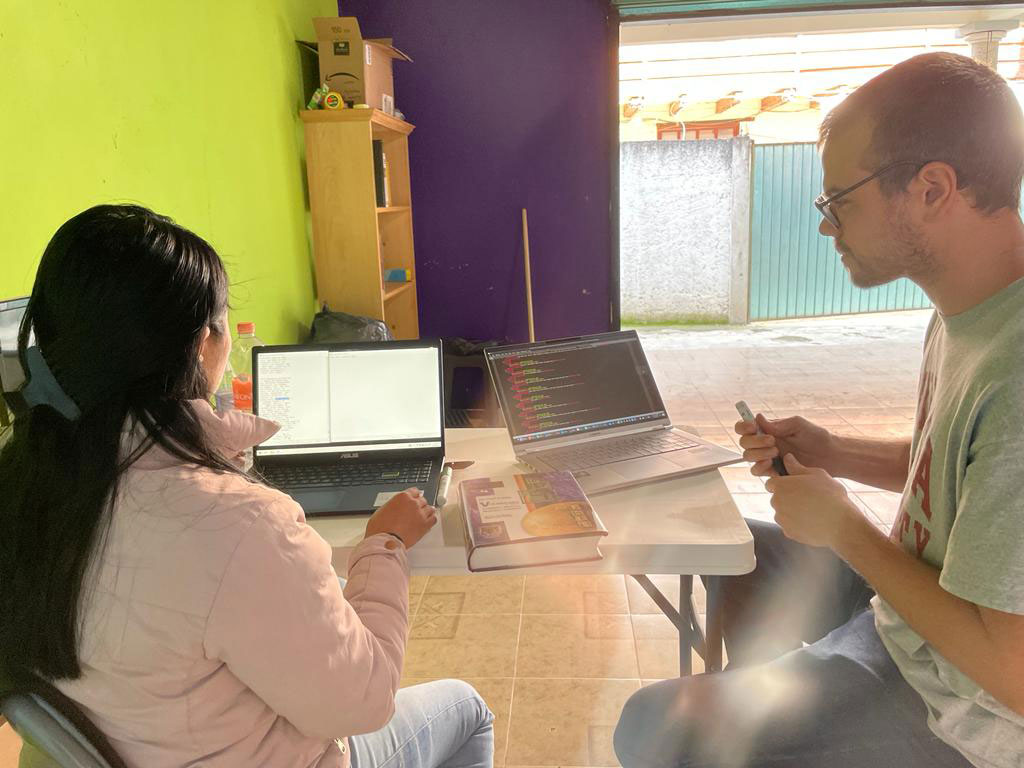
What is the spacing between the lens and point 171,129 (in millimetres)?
2102

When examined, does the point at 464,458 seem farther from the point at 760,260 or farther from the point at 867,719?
the point at 760,260

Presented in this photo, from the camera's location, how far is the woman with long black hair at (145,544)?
712 mm

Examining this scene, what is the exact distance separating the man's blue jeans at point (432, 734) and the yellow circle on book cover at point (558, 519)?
0.30m

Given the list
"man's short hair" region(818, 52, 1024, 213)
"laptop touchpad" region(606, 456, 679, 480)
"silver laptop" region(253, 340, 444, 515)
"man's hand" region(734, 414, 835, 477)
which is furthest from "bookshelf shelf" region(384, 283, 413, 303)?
"man's short hair" region(818, 52, 1024, 213)

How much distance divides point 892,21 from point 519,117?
2.32 metres

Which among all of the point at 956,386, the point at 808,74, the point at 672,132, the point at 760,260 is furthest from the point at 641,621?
the point at 672,132

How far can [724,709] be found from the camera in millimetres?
1060

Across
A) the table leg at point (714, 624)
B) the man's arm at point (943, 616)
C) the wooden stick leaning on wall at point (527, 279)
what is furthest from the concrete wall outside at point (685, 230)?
the man's arm at point (943, 616)

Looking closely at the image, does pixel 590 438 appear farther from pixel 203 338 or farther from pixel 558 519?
pixel 203 338

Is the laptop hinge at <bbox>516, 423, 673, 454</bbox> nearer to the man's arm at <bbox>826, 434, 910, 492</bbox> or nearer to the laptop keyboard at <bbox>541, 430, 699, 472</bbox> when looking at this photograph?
the laptop keyboard at <bbox>541, 430, 699, 472</bbox>

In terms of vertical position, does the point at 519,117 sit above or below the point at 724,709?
above

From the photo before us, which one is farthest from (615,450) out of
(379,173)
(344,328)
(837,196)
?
(379,173)

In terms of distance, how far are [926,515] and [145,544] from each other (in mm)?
987

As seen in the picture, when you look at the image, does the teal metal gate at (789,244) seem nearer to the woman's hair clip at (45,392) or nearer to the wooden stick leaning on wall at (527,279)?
the wooden stick leaning on wall at (527,279)
